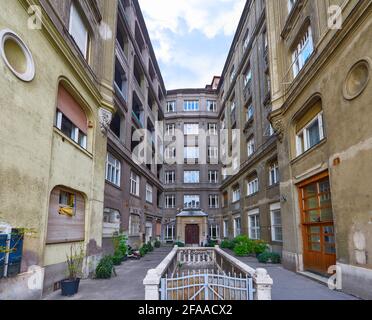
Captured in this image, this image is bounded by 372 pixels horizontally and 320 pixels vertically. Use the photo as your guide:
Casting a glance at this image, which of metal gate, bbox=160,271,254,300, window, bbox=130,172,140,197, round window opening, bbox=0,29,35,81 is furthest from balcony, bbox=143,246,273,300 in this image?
window, bbox=130,172,140,197

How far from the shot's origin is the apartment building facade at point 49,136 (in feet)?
22.5

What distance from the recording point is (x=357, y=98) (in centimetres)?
820

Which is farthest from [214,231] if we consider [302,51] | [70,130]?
[70,130]

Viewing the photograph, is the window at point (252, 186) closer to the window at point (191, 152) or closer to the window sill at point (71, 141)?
the window at point (191, 152)

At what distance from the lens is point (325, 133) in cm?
1032

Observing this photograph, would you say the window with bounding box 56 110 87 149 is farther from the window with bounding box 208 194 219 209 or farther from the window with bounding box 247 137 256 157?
the window with bounding box 208 194 219 209

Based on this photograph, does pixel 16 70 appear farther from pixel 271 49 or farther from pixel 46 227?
pixel 271 49

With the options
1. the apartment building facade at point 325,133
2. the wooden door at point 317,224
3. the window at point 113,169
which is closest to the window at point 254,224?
the apartment building facade at point 325,133

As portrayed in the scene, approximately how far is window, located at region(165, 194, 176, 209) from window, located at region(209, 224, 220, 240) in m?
5.46

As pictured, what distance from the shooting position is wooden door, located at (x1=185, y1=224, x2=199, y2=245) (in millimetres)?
31312

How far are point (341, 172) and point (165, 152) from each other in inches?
1081

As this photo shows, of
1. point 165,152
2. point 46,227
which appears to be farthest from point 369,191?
point 165,152
